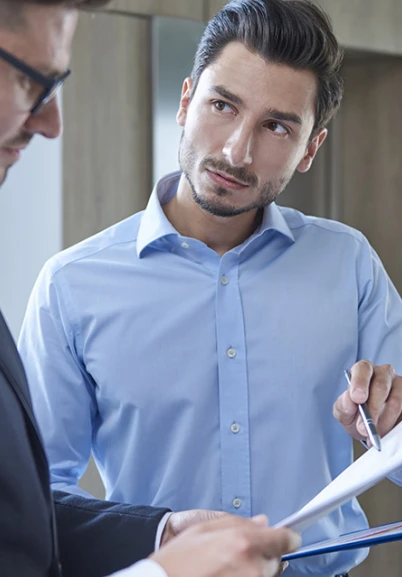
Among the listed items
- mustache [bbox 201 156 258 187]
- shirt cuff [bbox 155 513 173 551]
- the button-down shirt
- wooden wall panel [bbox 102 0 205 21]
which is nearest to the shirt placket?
the button-down shirt

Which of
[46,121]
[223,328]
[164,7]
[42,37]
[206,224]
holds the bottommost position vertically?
[223,328]

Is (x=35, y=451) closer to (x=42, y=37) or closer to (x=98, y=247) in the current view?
(x=42, y=37)

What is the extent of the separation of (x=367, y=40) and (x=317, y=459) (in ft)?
6.95

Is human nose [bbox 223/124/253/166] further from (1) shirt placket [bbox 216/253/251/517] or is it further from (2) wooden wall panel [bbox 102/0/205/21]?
(2) wooden wall panel [bbox 102/0/205/21]

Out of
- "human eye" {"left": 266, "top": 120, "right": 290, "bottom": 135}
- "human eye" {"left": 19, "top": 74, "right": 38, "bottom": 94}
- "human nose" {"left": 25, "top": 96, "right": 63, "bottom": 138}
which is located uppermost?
"human eye" {"left": 19, "top": 74, "right": 38, "bottom": 94}

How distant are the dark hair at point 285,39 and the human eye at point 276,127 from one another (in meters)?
0.13

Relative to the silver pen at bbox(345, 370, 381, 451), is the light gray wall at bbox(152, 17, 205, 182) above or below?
above

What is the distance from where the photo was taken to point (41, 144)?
2.82m

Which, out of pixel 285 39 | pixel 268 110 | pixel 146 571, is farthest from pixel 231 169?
pixel 146 571

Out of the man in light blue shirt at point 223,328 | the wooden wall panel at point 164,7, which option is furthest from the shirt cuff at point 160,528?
the wooden wall panel at point 164,7

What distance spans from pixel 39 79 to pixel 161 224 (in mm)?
888

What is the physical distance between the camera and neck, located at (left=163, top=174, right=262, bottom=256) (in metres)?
1.98

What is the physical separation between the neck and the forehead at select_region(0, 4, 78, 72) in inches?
35.2

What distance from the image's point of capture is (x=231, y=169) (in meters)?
1.85
